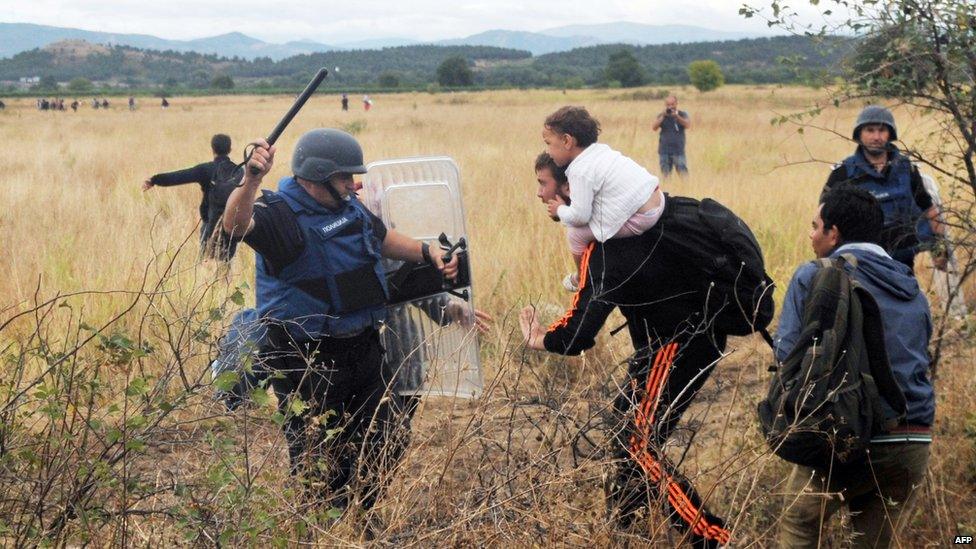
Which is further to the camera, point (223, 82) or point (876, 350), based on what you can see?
point (223, 82)

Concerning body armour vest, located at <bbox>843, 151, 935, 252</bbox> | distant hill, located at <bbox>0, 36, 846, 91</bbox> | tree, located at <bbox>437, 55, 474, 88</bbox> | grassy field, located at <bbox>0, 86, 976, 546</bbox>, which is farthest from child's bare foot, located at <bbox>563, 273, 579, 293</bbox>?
tree, located at <bbox>437, 55, 474, 88</bbox>

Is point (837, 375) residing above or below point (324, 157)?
below

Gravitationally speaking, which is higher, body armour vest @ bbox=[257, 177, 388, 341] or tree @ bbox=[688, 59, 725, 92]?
body armour vest @ bbox=[257, 177, 388, 341]

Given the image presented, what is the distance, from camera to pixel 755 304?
3.77 metres

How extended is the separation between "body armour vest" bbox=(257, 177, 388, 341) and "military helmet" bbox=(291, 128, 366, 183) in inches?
3.9

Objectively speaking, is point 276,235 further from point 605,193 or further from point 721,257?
point 721,257

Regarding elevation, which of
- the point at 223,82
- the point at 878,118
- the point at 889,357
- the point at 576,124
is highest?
the point at 576,124

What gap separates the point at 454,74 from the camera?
100938 millimetres

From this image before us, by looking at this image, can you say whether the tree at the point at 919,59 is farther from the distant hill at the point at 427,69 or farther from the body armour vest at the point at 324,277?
the distant hill at the point at 427,69

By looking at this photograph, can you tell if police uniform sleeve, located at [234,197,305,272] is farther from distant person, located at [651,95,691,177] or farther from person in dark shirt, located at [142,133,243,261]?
distant person, located at [651,95,691,177]

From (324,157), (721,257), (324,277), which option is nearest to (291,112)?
(324,157)

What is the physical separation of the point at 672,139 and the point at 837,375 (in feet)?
37.6

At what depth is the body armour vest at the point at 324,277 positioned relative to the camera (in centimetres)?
392

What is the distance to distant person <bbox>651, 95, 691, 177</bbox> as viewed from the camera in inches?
555
